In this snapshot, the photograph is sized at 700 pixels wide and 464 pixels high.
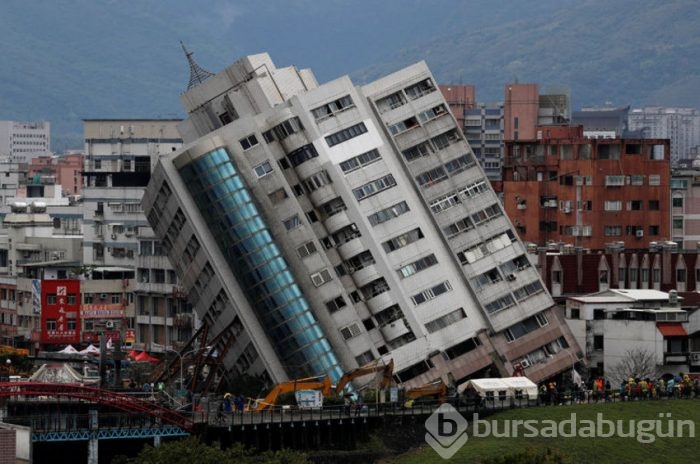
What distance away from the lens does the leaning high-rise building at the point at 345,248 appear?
120m

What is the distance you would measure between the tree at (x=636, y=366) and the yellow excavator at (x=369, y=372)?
554 inches

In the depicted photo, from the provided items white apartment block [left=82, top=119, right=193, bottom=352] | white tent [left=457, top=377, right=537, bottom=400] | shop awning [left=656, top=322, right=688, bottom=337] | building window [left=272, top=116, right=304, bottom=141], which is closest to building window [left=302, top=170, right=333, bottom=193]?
building window [left=272, top=116, right=304, bottom=141]

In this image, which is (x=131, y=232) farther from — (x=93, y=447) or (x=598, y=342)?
(x=93, y=447)

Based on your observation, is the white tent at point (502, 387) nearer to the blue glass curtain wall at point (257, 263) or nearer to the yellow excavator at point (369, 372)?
the yellow excavator at point (369, 372)

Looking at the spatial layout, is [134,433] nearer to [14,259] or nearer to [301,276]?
[301,276]

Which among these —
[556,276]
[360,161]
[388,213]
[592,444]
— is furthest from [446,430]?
[556,276]

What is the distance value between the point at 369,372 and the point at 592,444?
1657 cm

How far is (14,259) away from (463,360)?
235 feet

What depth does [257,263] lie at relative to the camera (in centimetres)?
12125

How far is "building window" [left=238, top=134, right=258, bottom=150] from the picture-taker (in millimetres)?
122125

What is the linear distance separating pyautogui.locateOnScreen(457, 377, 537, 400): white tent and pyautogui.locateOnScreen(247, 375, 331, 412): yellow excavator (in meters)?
6.79

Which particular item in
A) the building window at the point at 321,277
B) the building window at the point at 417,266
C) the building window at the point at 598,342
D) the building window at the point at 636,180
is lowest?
the building window at the point at 598,342

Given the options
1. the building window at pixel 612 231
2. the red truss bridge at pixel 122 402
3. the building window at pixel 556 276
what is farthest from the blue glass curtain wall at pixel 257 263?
the building window at pixel 612 231

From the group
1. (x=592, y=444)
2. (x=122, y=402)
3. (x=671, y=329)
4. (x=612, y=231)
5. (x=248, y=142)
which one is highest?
(x=248, y=142)
